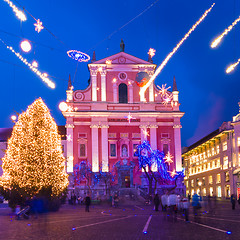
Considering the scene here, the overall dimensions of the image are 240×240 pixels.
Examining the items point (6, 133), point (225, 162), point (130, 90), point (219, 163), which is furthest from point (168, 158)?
point (6, 133)

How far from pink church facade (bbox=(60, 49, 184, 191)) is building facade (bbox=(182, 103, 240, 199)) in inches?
246

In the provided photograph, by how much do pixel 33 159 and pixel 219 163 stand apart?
34.2 meters

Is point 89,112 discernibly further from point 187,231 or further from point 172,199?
point 187,231

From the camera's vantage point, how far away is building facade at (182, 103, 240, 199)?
47.5 m

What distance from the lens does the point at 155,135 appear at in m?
50.1

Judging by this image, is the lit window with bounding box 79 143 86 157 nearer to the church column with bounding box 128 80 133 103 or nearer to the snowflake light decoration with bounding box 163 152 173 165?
the church column with bounding box 128 80 133 103

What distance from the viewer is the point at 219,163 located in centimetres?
5353

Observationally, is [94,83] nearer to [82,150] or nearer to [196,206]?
[82,150]

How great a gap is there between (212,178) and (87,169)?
20.1 meters

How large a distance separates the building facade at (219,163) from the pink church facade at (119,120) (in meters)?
6.25

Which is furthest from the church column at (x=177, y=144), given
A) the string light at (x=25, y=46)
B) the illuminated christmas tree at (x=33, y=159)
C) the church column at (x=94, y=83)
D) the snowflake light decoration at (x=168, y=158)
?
the string light at (x=25, y=46)

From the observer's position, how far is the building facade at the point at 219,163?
47531 mm

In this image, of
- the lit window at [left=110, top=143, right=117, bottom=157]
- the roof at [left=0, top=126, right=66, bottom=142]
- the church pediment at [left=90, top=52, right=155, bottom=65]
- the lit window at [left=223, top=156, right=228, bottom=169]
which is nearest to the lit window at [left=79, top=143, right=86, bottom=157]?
the lit window at [left=110, top=143, right=117, bottom=157]

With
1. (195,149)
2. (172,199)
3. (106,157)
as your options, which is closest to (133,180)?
(106,157)
